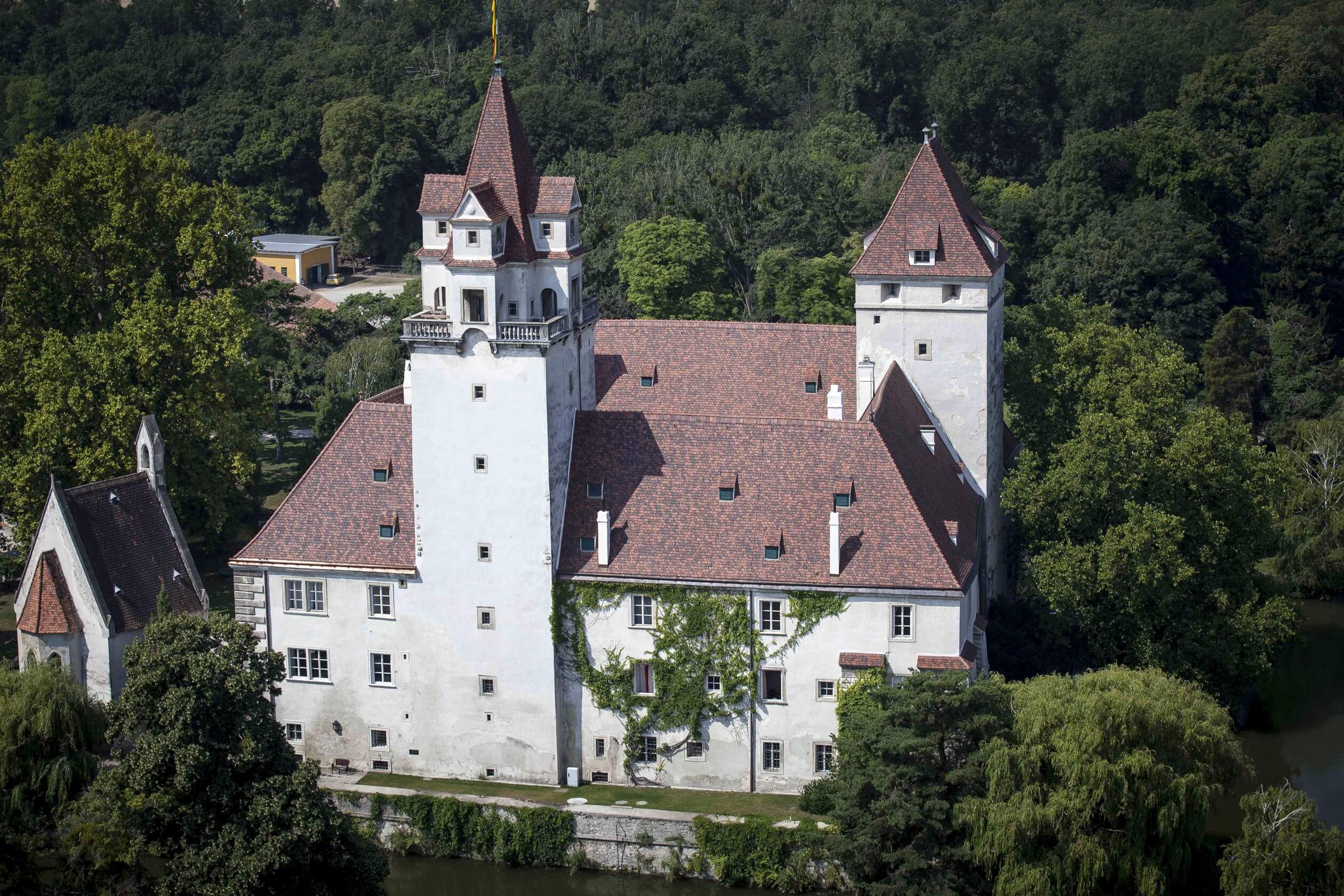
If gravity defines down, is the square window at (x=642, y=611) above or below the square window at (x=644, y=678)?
above

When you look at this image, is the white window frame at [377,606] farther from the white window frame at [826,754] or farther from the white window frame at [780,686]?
the white window frame at [826,754]

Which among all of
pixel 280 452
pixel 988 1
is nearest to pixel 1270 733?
pixel 280 452


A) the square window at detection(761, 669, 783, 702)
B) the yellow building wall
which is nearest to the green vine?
the square window at detection(761, 669, 783, 702)

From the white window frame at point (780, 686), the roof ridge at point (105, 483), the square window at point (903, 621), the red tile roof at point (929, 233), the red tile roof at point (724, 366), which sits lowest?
the white window frame at point (780, 686)

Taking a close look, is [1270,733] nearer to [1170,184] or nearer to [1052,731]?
[1052,731]

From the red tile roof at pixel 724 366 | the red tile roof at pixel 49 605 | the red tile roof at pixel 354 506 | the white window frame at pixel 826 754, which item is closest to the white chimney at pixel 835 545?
the white window frame at pixel 826 754

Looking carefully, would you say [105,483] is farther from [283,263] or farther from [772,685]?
[283,263]
